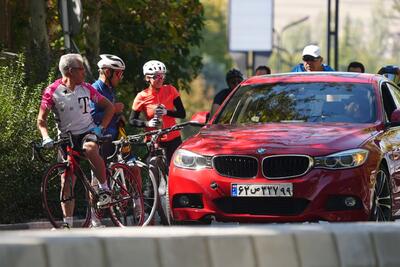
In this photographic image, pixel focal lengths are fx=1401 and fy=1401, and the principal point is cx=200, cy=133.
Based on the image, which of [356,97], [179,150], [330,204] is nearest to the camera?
[330,204]

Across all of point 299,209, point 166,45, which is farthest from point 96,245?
point 166,45

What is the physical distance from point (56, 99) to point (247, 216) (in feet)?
7.63

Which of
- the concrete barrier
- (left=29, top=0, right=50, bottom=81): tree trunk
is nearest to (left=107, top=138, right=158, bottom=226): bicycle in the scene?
(left=29, top=0, right=50, bottom=81): tree trunk

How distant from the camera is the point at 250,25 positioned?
46.2m

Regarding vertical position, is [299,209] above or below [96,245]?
below

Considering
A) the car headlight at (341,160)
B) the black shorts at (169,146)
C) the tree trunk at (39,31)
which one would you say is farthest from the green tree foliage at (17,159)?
Result: the car headlight at (341,160)

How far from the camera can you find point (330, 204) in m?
11.7

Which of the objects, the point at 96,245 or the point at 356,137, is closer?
the point at 96,245

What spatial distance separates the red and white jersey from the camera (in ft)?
42.8

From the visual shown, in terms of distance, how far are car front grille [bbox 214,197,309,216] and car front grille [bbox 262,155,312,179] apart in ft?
0.67

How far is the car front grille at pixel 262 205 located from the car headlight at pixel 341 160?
0.34 meters

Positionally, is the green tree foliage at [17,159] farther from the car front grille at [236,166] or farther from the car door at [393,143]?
the car door at [393,143]

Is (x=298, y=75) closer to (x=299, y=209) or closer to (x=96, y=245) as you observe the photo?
(x=299, y=209)

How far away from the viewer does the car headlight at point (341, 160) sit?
38.4ft
